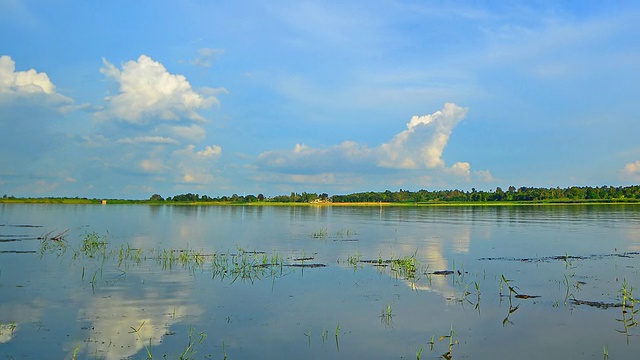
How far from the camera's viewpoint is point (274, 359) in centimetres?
1068

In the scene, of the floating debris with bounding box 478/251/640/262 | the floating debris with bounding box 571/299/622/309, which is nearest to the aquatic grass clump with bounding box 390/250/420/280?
the floating debris with bounding box 478/251/640/262

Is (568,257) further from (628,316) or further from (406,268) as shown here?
(628,316)

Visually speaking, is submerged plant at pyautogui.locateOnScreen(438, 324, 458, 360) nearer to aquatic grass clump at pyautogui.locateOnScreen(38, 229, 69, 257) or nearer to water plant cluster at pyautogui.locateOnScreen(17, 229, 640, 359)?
water plant cluster at pyautogui.locateOnScreen(17, 229, 640, 359)

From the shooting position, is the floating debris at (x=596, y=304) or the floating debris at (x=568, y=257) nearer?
the floating debris at (x=596, y=304)

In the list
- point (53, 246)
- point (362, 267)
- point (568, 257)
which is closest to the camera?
point (362, 267)

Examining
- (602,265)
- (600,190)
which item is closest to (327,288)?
(602,265)

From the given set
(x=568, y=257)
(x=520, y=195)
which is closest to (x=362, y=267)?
(x=568, y=257)

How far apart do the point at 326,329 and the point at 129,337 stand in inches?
192

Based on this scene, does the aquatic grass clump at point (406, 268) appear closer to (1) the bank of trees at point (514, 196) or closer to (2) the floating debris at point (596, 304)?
(2) the floating debris at point (596, 304)

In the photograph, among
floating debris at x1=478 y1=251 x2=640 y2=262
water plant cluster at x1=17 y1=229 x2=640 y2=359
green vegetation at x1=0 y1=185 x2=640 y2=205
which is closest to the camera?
water plant cluster at x1=17 y1=229 x2=640 y2=359

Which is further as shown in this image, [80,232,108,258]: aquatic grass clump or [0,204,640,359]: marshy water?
[80,232,108,258]: aquatic grass clump

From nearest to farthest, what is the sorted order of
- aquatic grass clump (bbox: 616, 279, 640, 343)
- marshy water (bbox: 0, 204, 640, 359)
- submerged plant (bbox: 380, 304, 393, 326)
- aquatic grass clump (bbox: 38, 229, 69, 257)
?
marshy water (bbox: 0, 204, 640, 359), aquatic grass clump (bbox: 616, 279, 640, 343), submerged plant (bbox: 380, 304, 393, 326), aquatic grass clump (bbox: 38, 229, 69, 257)

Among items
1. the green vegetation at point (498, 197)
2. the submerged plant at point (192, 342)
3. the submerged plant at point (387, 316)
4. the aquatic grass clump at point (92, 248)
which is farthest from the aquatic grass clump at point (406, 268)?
the green vegetation at point (498, 197)

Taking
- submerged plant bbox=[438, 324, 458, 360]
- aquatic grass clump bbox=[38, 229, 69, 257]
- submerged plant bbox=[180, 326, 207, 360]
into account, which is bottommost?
submerged plant bbox=[180, 326, 207, 360]
